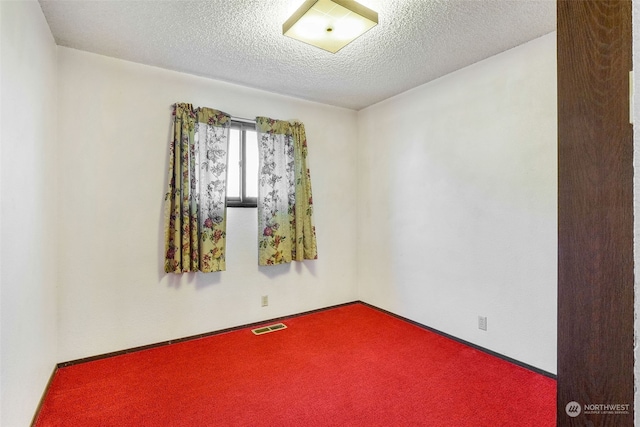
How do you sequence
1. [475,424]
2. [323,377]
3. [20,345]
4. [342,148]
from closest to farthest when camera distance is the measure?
[20,345], [475,424], [323,377], [342,148]

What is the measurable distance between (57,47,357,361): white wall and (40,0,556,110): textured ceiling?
201 mm

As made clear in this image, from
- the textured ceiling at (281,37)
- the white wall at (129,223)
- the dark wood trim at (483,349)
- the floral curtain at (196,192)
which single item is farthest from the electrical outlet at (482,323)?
the floral curtain at (196,192)

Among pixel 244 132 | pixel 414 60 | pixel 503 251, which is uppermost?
pixel 414 60

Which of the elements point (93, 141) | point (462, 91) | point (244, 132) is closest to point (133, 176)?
point (93, 141)

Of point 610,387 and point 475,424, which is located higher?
point 610,387

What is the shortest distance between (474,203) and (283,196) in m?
1.81

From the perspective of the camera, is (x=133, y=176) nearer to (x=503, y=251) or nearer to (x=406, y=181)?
(x=406, y=181)

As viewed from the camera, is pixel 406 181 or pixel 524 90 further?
pixel 406 181

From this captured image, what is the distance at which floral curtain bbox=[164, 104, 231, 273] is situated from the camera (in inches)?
112

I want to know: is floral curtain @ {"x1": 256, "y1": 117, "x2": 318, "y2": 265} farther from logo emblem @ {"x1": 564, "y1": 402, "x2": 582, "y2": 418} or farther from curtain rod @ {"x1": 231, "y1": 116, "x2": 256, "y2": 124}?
logo emblem @ {"x1": 564, "y1": 402, "x2": 582, "y2": 418}

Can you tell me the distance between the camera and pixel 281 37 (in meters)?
2.34

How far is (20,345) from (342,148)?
326cm

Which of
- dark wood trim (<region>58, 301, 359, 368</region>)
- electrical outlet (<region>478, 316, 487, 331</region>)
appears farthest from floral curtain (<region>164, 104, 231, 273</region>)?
electrical outlet (<region>478, 316, 487, 331</region>)

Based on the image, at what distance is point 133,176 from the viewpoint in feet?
9.09
